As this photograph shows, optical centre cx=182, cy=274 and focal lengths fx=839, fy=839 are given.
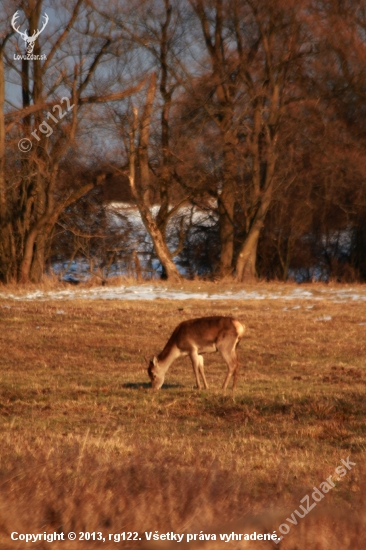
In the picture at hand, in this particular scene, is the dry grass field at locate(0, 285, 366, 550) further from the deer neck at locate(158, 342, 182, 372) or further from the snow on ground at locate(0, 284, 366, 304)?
the snow on ground at locate(0, 284, 366, 304)

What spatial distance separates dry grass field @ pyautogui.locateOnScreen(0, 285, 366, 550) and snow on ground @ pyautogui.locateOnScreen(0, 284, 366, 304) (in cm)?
96

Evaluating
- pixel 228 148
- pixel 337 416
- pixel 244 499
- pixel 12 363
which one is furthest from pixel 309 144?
pixel 244 499

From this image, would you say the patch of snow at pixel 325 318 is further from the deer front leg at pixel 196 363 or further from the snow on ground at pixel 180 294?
the deer front leg at pixel 196 363

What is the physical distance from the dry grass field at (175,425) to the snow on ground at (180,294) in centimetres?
96

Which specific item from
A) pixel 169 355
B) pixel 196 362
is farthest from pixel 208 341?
pixel 169 355

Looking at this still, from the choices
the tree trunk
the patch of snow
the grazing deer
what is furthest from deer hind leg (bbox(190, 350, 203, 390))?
the tree trunk

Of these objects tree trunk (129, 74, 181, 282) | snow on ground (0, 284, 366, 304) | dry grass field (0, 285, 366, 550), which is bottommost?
dry grass field (0, 285, 366, 550)

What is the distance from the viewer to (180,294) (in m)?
24.8

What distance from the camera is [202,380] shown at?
12.7 metres

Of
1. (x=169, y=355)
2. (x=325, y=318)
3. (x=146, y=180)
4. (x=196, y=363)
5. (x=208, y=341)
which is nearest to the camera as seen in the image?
(x=196, y=363)

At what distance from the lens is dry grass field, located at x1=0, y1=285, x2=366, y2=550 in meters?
4.46

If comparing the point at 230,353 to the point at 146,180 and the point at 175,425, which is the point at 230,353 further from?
Answer: the point at 146,180

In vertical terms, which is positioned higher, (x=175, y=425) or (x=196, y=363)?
(x=196, y=363)

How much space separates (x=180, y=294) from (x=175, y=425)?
50.1 ft
